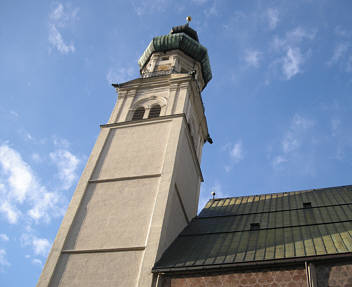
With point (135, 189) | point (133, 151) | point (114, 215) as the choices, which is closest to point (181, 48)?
point (133, 151)

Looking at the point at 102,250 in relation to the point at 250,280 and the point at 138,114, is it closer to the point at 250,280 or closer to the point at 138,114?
the point at 250,280

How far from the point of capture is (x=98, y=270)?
13.0 meters

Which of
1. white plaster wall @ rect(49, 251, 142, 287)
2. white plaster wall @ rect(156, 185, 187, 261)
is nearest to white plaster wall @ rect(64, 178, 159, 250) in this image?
white plaster wall @ rect(49, 251, 142, 287)

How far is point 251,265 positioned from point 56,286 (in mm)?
6033

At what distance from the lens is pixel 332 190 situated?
749 inches

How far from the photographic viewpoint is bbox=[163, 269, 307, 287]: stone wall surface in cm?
1104

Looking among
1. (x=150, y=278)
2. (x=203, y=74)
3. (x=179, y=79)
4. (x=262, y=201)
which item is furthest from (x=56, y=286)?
(x=203, y=74)

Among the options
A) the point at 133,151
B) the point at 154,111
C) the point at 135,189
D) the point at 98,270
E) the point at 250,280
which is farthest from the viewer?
the point at 154,111

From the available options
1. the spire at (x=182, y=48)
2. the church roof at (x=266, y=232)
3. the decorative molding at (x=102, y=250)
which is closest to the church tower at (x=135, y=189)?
the decorative molding at (x=102, y=250)

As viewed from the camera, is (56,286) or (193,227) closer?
(56,286)

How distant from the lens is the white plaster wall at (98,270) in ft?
41.3

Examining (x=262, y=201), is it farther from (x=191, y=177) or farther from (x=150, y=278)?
(x=150, y=278)

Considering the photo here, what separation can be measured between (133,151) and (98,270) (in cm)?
584

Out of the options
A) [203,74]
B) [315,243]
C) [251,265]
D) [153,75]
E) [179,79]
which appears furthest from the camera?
[203,74]
